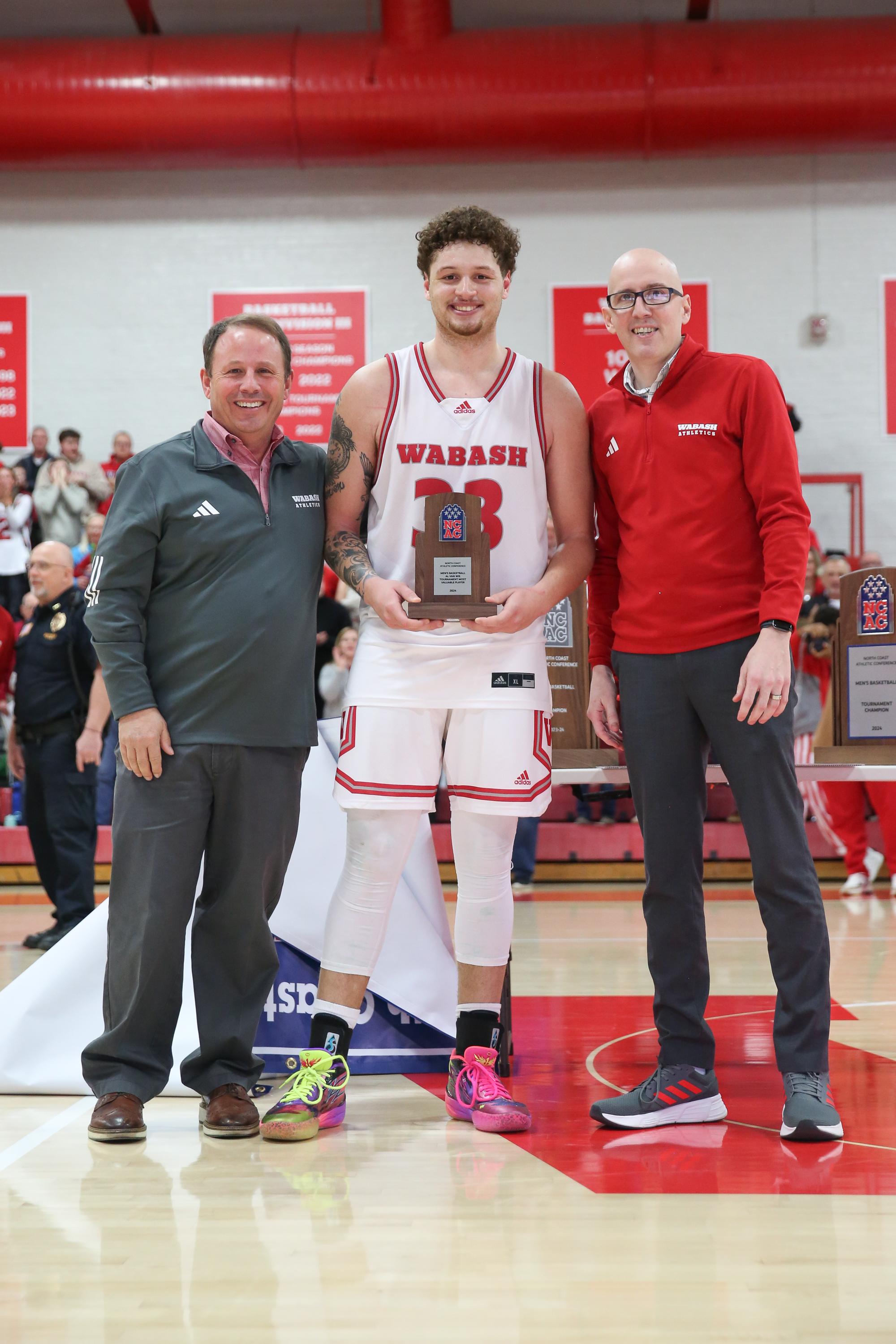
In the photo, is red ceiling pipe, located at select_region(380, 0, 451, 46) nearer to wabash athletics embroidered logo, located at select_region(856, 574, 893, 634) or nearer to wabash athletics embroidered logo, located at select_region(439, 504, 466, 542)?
wabash athletics embroidered logo, located at select_region(856, 574, 893, 634)

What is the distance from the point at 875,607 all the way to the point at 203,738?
178cm

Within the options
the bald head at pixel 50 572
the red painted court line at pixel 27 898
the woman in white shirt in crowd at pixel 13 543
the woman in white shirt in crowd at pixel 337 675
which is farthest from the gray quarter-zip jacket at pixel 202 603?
the woman in white shirt in crowd at pixel 13 543

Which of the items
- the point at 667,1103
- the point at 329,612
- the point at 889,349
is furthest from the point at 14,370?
the point at 667,1103

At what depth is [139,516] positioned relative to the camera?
2645mm

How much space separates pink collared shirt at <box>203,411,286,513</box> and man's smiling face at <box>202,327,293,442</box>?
0.02m

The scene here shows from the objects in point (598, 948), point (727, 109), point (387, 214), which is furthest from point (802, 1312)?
point (387, 214)

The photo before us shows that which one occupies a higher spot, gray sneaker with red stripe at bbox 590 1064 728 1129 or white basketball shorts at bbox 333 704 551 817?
white basketball shorts at bbox 333 704 551 817

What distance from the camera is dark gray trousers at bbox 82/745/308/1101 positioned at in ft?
8.64

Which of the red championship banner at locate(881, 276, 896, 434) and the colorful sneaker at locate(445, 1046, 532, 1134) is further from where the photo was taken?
the red championship banner at locate(881, 276, 896, 434)

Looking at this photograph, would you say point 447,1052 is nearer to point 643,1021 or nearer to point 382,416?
point 643,1021

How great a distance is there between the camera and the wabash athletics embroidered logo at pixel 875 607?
3.26 meters

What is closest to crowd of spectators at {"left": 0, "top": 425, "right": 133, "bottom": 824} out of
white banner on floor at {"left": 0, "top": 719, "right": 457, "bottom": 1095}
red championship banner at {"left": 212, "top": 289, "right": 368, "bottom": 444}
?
red championship banner at {"left": 212, "top": 289, "right": 368, "bottom": 444}

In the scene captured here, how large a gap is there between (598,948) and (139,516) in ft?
10.4

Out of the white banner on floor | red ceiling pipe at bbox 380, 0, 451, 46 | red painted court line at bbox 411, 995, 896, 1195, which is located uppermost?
red ceiling pipe at bbox 380, 0, 451, 46
